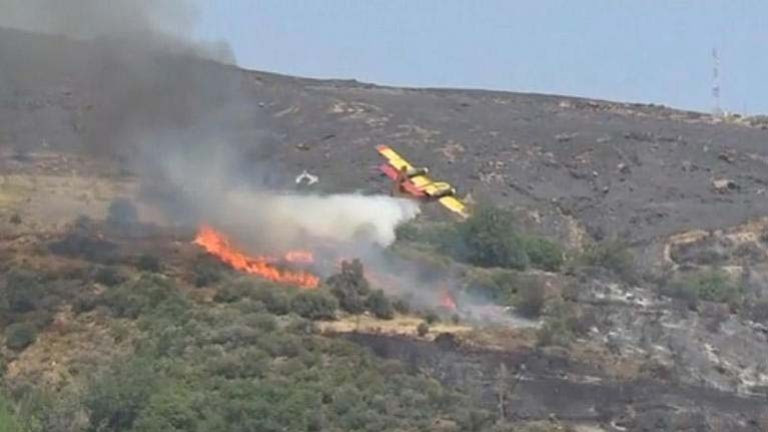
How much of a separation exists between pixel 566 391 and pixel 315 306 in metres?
10.5

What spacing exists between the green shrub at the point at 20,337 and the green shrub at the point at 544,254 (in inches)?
972

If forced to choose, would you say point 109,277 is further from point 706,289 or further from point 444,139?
point 444,139

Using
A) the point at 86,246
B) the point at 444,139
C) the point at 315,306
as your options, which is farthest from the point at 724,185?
the point at 86,246

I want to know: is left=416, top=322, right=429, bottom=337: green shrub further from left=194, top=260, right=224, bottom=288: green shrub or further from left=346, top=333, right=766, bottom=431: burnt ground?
left=194, top=260, right=224, bottom=288: green shrub

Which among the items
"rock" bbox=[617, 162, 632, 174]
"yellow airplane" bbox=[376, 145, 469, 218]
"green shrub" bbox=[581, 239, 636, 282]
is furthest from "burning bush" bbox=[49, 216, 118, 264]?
"rock" bbox=[617, 162, 632, 174]

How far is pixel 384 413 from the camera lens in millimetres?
49594

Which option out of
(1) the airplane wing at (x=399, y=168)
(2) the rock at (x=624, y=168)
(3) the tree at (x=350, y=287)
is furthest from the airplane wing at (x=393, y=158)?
(3) the tree at (x=350, y=287)

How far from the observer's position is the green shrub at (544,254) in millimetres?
75062

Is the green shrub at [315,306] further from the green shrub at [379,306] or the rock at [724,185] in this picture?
the rock at [724,185]

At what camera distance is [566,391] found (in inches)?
2151

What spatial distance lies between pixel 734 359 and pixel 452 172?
31010 mm

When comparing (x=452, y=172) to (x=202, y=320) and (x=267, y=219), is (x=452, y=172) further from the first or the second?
(x=202, y=320)

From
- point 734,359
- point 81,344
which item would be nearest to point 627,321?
point 734,359

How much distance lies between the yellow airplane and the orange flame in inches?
491
